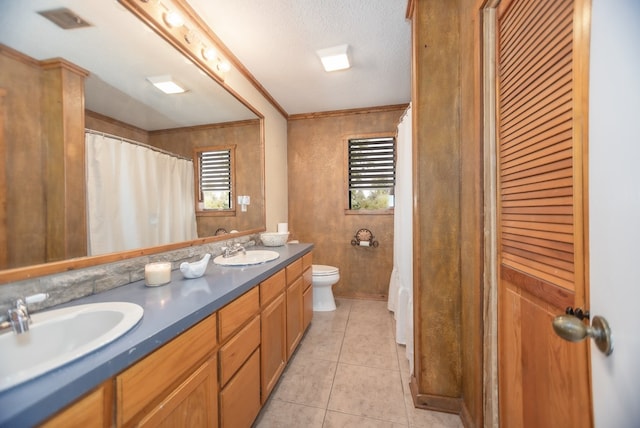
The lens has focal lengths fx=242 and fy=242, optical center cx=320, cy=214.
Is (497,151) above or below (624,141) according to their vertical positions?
above

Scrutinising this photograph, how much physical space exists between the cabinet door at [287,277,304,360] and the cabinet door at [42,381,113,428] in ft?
3.97

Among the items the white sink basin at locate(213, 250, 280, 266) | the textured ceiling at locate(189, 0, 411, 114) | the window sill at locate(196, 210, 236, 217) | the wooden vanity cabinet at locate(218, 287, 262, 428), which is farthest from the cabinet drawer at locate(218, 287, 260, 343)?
the textured ceiling at locate(189, 0, 411, 114)

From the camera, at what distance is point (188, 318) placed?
79 centimetres

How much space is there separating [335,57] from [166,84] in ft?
4.18

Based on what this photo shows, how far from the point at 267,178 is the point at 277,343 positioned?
5.40 ft

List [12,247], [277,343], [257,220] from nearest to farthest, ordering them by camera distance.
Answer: [12,247] → [277,343] → [257,220]

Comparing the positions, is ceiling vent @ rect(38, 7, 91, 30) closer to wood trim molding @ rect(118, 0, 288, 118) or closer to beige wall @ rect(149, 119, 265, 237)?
wood trim molding @ rect(118, 0, 288, 118)

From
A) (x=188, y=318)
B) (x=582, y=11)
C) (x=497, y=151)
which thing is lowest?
(x=188, y=318)

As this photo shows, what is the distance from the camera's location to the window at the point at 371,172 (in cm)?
300

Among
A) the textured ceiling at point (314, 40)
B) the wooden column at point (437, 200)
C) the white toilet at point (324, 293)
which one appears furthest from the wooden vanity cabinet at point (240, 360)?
the textured ceiling at point (314, 40)

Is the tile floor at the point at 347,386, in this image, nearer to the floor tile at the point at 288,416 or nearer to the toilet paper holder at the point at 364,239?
the floor tile at the point at 288,416

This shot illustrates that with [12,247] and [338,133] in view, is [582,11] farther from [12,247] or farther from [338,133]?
[338,133]

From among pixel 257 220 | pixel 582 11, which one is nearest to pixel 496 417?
pixel 582 11

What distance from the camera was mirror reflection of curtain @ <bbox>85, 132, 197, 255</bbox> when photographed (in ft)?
3.53
